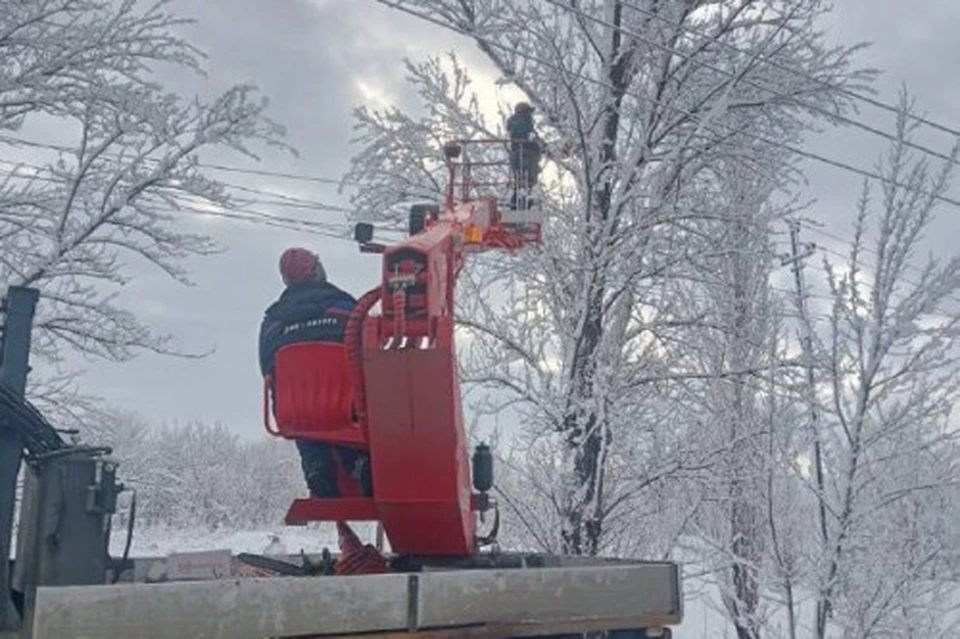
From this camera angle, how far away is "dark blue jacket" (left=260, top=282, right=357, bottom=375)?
600 centimetres

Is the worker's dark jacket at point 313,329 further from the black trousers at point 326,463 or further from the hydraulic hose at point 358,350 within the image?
the hydraulic hose at point 358,350

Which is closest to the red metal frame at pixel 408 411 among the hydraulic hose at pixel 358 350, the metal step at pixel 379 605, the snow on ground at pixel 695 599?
the hydraulic hose at pixel 358 350

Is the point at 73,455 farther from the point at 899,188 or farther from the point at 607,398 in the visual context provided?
the point at 899,188

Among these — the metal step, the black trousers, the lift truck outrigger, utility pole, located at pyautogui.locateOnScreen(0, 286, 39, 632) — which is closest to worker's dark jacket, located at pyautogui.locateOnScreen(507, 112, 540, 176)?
the lift truck outrigger

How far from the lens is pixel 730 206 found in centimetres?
1102

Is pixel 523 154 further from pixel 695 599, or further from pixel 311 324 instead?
pixel 695 599

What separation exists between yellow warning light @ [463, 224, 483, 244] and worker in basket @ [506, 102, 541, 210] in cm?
158

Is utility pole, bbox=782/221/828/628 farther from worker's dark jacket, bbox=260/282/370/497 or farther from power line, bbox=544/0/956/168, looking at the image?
worker's dark jacket, bbox=260/282/370/497

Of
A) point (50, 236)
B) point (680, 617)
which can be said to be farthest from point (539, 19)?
point (680, 617)

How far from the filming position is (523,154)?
9.03 meters

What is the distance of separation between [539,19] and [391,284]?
5.88 metres

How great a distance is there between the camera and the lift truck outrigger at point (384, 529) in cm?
393

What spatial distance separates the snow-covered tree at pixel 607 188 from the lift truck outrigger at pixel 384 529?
339 centimetres

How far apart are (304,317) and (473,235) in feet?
4.14
